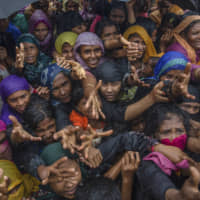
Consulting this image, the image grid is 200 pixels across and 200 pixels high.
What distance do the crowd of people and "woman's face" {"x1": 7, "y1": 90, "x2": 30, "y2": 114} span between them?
0.01 meters

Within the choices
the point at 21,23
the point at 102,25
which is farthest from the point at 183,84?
the point at 21,23

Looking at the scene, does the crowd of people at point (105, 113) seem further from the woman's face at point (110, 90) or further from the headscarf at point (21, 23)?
the headscarf at point (21, 23)

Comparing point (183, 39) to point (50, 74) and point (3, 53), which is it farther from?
point (3, 53)

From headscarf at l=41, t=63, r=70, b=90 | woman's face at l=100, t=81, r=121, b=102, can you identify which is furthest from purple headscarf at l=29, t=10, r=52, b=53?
woman's face at l=100, t=81, r=121, b=102

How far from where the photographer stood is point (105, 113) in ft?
7.97

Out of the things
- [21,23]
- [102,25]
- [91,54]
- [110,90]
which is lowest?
[110,90]

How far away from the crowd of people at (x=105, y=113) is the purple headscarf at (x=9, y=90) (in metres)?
0.01

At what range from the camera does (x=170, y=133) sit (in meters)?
1.86

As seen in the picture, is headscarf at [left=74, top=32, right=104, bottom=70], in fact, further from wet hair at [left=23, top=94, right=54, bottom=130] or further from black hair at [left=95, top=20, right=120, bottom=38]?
wet hair at [left=23, top=94, right=54, bottom=130]

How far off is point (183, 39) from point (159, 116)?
1.52m

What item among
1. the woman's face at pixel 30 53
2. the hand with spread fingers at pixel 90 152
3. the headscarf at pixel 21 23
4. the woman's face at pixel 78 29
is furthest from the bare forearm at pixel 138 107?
the headscarf at pixel 21 23

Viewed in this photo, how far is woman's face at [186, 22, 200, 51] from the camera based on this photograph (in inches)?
109

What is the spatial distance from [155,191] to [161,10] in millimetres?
3383

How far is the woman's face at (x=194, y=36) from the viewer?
2.77 meters
